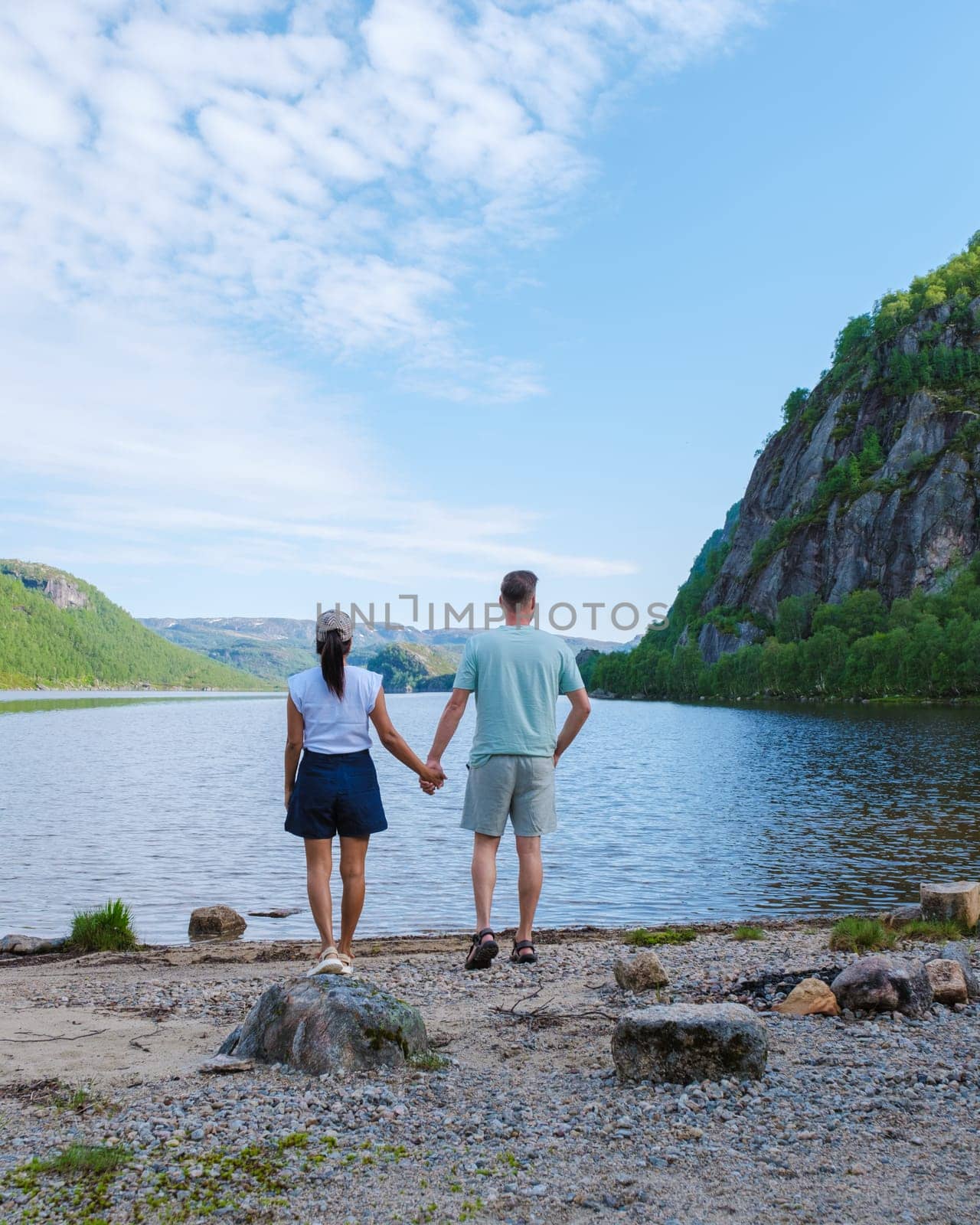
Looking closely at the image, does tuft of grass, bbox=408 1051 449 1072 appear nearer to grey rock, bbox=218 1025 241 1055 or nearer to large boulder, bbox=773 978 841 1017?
grey rock, bbox=218 1025 241 1055

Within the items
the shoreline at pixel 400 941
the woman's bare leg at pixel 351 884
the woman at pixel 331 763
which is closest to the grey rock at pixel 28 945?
the shoreline at pixel 400 941

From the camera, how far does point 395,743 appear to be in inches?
396

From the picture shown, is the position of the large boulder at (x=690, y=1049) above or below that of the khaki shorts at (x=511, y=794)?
below

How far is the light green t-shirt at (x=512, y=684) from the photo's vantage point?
34.1 ft

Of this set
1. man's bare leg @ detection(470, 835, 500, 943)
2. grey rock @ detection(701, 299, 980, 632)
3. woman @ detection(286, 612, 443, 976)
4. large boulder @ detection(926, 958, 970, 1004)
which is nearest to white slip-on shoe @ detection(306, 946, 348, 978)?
woman @ detection(286, 612, 443, 976)

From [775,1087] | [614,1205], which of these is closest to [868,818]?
[775,1087]

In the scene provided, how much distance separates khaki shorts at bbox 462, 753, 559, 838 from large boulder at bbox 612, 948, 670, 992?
166 centimetres

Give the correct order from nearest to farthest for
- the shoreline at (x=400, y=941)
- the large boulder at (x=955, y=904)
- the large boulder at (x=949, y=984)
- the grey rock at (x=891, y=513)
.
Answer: the large boulder at (x=949, y=984)
the shoreline at (x=400, y=941)
the large boulder at (x=955, y=904)
the grey rock at (x=891, y=513)

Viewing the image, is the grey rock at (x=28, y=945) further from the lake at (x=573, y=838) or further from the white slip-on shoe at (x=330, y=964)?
the white slip-on shoe at (x=330, y=964)

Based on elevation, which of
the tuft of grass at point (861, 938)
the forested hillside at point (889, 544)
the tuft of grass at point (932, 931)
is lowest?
the tuft of grass at point (932, 931)

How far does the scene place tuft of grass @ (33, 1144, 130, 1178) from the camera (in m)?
5.43

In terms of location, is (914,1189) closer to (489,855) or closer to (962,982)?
Answer: (962,982)

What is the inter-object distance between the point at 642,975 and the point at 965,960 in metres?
3.74

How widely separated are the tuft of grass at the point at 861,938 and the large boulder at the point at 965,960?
0.70 metres
